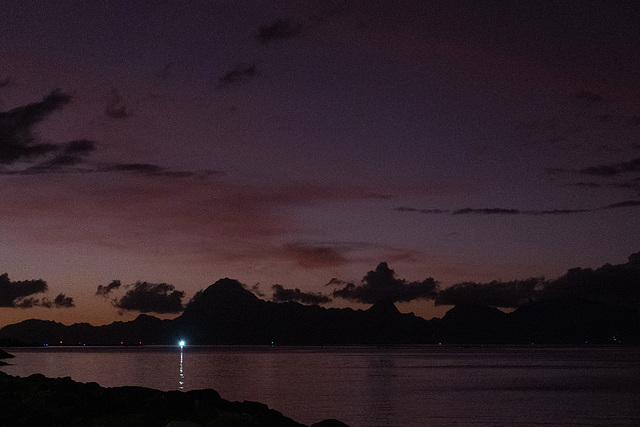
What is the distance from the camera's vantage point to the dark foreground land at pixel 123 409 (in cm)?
2425

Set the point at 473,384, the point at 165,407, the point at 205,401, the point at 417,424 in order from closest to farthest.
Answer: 1. the point at 165,407
2. the point at 205,401
3. the point at 417,424
4. the point at 473,384

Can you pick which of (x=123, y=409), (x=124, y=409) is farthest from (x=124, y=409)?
(x=123, y=409)

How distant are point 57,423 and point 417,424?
27.2 meters

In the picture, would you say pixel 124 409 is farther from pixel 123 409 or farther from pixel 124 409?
pixel 123 409

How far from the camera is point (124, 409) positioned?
3125cm

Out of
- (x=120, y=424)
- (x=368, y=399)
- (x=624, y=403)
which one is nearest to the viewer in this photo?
(x=120, y=424)

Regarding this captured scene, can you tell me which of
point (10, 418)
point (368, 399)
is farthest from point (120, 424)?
point (368, 399)

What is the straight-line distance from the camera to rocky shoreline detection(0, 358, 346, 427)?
24.2 m

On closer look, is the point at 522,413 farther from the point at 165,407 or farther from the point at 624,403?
the point at 165,407

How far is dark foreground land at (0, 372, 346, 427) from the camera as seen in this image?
955 inches

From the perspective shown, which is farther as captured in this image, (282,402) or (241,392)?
(241,392)

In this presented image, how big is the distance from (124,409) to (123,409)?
103 mm

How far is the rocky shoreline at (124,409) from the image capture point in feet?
79.4

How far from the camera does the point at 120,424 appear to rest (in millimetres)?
23969
